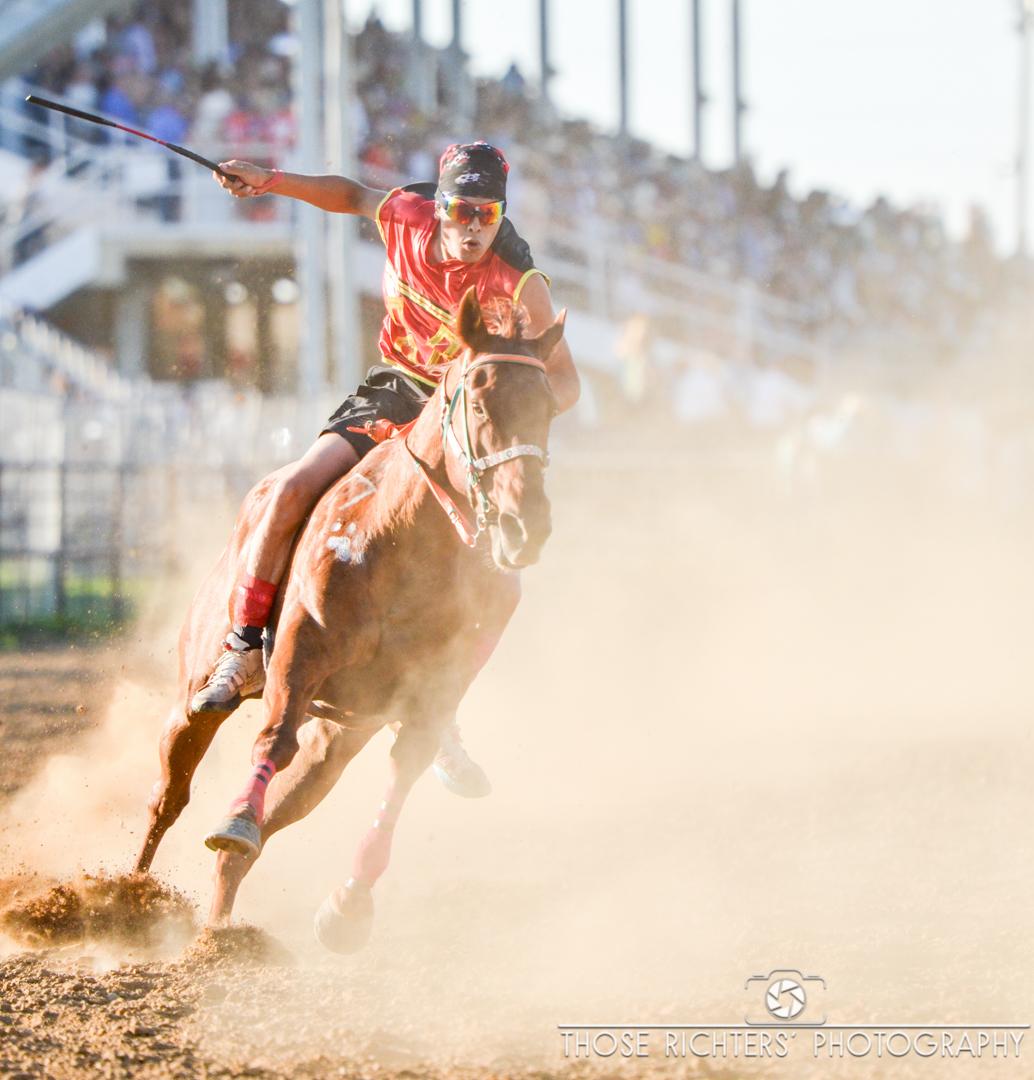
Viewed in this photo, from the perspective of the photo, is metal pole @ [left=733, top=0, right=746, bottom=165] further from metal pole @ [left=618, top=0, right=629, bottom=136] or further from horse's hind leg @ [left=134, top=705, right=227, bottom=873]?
horse's hind leg @ [left=134, top=705, right=227, bottom=873]

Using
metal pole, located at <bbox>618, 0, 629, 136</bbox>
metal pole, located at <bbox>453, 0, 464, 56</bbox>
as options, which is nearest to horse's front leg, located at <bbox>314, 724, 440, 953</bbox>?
metal pole, located at <bbox>453, 0, 464, 56</bbox>

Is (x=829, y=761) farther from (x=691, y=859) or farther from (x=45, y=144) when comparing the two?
(x=45, y=144)

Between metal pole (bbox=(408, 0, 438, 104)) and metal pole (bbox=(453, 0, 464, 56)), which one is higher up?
metal pole (bbox=(453, 0, 464, 56))

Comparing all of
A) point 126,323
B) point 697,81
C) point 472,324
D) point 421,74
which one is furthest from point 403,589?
point 697,81

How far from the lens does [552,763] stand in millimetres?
8125

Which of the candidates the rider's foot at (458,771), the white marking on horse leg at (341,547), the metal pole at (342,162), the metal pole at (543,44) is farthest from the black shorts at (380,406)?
the metal pole at (543,44)

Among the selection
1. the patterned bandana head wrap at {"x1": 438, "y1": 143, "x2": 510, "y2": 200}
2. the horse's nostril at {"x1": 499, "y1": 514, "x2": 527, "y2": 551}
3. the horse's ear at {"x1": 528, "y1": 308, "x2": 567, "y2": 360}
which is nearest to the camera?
the horse's nostril at {"x1": 499, "y1": 514, "x2": 527, "y2": 551}

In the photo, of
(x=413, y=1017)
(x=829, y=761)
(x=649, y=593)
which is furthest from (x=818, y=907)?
(x=649, y=593)

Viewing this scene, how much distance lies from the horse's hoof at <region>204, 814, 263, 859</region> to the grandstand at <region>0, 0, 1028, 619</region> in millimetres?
8927

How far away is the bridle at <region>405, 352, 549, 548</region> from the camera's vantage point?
4047 millimetres

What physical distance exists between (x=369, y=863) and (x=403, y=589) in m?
0.89

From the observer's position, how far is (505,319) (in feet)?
14.2

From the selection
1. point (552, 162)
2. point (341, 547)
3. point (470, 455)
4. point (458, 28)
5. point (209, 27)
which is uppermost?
point (458, 28)

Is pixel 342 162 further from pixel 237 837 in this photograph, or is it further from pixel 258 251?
pixel 237 837
